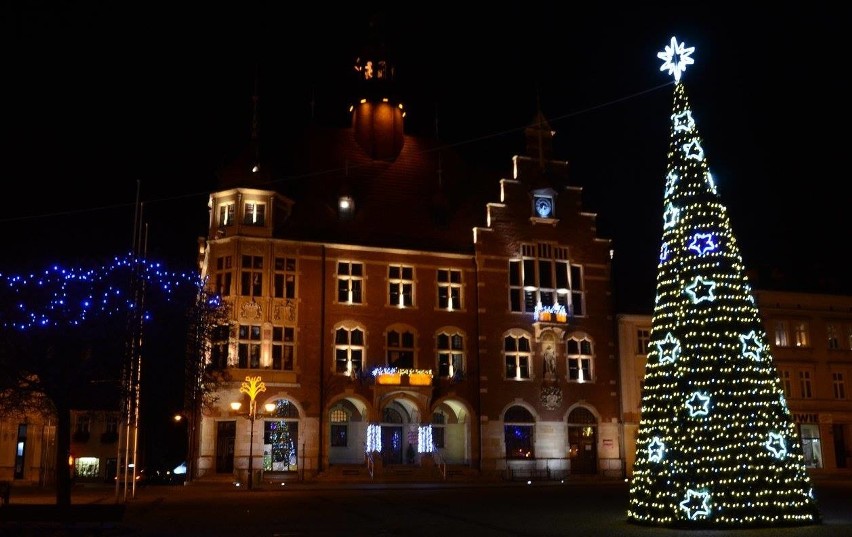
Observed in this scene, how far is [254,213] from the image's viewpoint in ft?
147

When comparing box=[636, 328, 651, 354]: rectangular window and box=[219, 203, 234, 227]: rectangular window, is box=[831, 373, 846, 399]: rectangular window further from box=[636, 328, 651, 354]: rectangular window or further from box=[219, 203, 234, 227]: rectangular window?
box=[219, 203, 234, 227]: rectangular window

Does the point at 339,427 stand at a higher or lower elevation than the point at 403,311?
lower

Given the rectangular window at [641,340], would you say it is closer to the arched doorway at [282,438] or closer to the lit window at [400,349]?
the lit window at [400,349]

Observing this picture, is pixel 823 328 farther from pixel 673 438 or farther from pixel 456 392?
pixel 673 438

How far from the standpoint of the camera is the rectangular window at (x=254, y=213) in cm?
4456

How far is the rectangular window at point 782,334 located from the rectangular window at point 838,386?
3960 millimetres

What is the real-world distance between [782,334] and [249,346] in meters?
32.6

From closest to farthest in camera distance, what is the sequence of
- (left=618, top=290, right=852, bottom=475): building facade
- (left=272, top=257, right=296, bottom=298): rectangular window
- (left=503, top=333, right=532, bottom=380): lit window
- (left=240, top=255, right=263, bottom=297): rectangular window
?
(left=240, top=255, right=263, bottom=297): rectangular window < (left=272, top=257, right=296, bottom=298): rectangular window < (left=503, top=333, right=532, bottom=380): lit window < (left=618, top=290, right=852, bottom=475): building facade

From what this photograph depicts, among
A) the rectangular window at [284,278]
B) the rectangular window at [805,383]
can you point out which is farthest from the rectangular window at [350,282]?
the rectangular window at [805,383]

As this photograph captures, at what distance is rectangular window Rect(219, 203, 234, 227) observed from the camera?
4466 centimetres

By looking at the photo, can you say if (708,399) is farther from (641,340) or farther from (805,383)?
(805,383)

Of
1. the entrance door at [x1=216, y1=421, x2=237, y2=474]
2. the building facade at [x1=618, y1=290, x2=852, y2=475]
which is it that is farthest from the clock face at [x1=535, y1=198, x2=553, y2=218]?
the entrance door at [x1=216, y1=421, x2=237, y2=474]

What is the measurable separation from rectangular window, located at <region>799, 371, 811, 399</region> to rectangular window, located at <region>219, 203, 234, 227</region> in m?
35.7

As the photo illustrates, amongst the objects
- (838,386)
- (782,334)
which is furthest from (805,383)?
(782,334)
